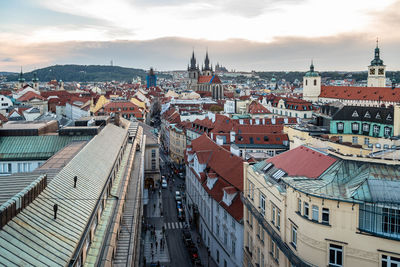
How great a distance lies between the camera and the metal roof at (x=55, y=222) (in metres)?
14.6

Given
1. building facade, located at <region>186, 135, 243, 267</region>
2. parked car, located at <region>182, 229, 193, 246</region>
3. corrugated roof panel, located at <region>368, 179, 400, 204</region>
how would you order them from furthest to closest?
1. parked car, located at <region>182, 229, 193, 246</region>
2. building facade, located at <region>186, 135, 243, 267</region>
3. corrugated roof panel, located at <region>368, 179, 400, 204</region>

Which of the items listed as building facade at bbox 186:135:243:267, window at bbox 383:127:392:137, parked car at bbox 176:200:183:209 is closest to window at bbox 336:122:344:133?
window at bbox 383:127:392:137

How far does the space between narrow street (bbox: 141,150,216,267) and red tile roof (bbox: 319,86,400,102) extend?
91.0 m

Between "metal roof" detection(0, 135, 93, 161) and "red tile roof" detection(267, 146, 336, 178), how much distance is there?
22679 mm

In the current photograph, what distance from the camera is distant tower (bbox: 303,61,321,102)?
156 meters

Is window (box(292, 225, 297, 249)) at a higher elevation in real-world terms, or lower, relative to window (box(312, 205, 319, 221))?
lower

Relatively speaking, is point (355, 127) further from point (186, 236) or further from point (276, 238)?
point (276, 238)

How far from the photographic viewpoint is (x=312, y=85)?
157 meters

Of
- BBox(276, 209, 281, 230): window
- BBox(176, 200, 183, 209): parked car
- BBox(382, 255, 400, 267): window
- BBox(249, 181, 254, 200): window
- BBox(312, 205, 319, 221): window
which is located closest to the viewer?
BBox(382, 255, 400, 267): window

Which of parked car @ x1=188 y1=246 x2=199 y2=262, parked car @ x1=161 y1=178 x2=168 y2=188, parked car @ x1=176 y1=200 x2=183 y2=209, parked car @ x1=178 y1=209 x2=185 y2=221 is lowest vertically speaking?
parked car @ x1=188 y1=246 x2=199 y2=262

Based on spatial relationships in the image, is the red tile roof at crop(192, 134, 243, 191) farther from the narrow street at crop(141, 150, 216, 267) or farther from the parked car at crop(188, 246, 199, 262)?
the narrow street at crop(141, 150, 216, 267)

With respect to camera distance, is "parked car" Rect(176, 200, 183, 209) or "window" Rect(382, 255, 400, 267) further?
"parked car" Rect(176, 200, 183, 209)

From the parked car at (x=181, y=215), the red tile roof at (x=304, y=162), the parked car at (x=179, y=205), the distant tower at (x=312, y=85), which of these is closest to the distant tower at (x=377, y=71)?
the distant tower at (x=312, y=85)

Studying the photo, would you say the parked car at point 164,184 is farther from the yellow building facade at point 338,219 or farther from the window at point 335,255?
the window at point 335,255
